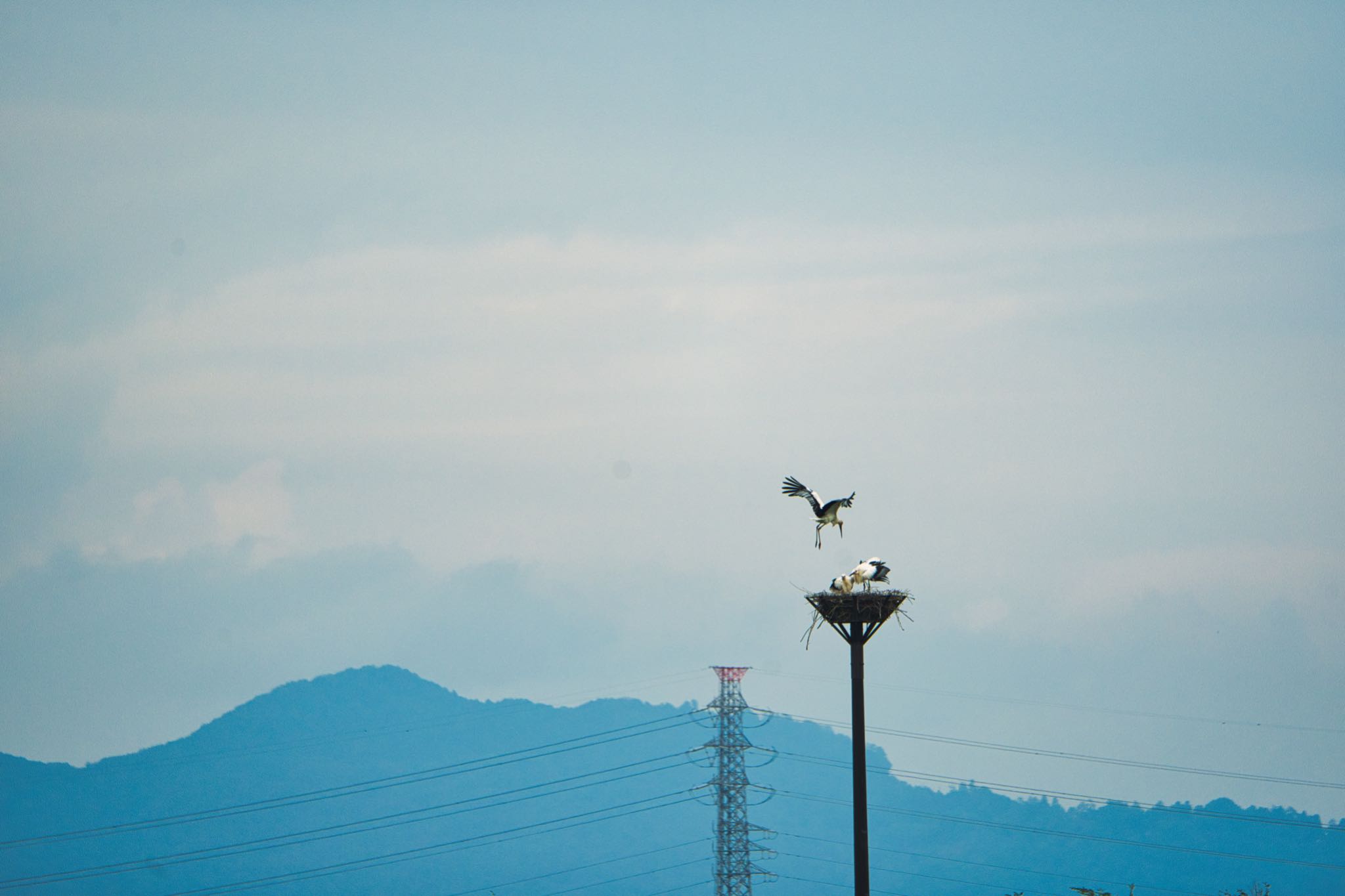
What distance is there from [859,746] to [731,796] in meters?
74.0

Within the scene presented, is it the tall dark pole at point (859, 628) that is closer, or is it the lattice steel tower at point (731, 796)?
the tall dark pole at point (859, 628)

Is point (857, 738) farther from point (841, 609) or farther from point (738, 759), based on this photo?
point (738, 759)

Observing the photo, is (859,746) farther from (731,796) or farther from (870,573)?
(731,796)

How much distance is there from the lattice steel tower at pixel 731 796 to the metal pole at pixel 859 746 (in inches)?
2584

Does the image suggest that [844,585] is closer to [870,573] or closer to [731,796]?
[870,573]

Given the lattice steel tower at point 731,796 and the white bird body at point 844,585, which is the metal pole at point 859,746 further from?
the lattice steel tower at point 731,796

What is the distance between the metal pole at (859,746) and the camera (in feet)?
182

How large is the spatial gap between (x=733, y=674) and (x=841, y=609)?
78687mm

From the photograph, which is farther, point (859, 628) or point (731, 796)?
point (731, 796)

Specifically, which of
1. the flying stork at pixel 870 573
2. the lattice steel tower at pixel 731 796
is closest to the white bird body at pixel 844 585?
the flying stork at pixel 870 573

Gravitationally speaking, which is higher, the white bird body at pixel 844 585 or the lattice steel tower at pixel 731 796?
the white bird body at pixel 844 585

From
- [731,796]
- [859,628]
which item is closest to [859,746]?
[859,628]

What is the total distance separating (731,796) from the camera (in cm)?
12719

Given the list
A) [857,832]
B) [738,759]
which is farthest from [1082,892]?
[738,759]
